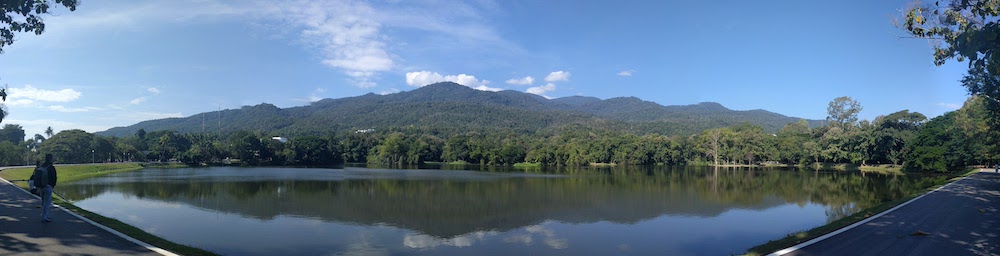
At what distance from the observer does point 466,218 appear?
63.2 feet

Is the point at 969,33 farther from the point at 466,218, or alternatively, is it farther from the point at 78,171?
the point at 78,171

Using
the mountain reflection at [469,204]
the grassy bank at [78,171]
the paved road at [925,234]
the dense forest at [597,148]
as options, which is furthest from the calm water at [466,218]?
the dense forest at [597,148]

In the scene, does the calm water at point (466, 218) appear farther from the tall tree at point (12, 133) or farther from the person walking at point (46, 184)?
the tall tree at point (12, 133)

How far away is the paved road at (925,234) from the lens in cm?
967

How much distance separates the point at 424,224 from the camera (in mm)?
17703

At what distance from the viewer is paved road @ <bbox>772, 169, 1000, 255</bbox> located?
31.7ft

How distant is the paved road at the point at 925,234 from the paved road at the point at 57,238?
12.1 m

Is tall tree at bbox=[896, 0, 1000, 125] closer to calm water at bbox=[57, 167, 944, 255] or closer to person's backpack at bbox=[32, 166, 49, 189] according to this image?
calm water at bbox=[57, 167, 944, 255]

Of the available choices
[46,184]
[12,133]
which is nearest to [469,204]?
[46,184]

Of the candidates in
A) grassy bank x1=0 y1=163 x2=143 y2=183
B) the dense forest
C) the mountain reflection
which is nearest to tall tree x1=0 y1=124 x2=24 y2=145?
the dense forest

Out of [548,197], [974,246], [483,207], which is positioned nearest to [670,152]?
[548,197]

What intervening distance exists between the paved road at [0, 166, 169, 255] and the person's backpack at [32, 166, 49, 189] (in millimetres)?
831

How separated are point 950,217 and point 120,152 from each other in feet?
340

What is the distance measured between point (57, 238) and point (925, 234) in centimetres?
1769
